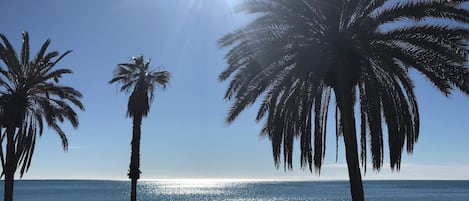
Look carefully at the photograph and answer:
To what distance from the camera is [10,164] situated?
2119 cm

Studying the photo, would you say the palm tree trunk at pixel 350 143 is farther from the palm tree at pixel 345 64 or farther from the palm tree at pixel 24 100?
the palm tree at pixel 24 100

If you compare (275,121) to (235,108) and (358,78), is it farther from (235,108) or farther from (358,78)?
(358,78)

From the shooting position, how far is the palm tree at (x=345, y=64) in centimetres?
1405

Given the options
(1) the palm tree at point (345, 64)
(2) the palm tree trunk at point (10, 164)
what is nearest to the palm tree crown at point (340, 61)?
(1) the palm tree at point (345, 64)

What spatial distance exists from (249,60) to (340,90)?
10.5 feet

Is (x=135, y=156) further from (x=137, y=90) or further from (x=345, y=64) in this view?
(x=345, y=64)

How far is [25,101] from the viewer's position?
69.8 ft

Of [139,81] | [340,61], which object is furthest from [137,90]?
[340,61]

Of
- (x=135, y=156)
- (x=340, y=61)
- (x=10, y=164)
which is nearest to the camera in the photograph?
(x=340, y=61)

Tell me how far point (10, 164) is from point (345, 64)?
15.5 metres

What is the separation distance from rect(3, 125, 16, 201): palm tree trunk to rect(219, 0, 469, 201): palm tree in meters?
11.0

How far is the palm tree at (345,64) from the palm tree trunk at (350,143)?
1.2 inches

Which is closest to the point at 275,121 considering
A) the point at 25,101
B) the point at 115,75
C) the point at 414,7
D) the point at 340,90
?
the point at 340,90

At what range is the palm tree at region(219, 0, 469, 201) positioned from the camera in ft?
46.1
